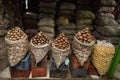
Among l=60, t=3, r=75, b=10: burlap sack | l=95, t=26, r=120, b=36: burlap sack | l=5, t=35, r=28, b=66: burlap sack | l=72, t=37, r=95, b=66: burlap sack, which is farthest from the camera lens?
l=60, t=3, r=75, b=10: burlap sack

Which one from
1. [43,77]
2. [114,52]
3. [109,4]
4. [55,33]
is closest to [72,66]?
[43,77]

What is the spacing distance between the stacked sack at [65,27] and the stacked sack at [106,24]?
0.49 m

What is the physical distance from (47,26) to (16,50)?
1022mm

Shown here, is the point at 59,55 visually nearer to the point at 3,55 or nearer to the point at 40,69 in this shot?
the point at 40,69

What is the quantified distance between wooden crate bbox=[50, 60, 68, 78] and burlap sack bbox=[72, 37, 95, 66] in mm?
275

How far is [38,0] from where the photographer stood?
379 cm

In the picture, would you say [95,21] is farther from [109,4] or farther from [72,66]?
[72,66]

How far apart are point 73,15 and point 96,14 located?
0.48 m

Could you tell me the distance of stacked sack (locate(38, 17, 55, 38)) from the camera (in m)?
3.52

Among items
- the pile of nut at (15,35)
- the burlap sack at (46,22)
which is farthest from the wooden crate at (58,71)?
the burlap sack at (46,22)

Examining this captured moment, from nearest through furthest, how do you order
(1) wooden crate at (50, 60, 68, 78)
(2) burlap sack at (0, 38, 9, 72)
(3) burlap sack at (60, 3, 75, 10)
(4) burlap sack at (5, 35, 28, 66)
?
(4) burlap sack at (5, 35, 28, 66), (1) wooden crate at (50, 60, 68, 78), (2) burlap sack at (0, 38, 9, 72), (3) burlap sack at (60, 3, 75, 10)

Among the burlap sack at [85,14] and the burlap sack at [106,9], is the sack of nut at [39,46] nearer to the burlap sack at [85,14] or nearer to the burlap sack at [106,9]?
the burlap sack at [85,14]

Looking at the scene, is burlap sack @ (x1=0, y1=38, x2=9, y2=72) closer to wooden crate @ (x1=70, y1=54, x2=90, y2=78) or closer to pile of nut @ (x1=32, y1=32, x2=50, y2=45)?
pile of nut @ (x1=32, y1=32, x2=50, y2=45)

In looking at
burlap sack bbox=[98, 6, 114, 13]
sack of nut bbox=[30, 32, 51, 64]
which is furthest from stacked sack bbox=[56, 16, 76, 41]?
sack of nut bbox=[30, 32, 51, 64]
